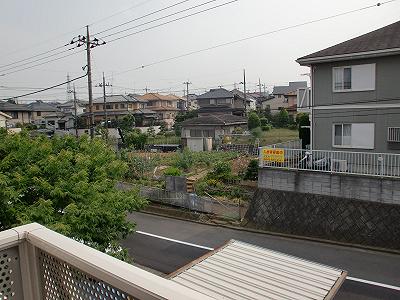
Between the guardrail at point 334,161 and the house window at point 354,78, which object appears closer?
the guardrail at point 334,161

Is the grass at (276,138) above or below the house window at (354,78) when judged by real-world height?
below

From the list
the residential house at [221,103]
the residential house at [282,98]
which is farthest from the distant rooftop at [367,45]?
the residential house at [221,103]

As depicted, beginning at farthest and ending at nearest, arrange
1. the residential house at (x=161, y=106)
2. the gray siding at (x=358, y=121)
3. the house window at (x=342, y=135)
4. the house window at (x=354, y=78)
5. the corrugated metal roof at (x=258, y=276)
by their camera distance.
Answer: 1. the residential house at (x=161, y=106)
2. the house window at (x=342, y=135)
3. the house window at (x=354, y=78)
4. the gray siding at (x=358, y=121)
5. the corrugated metal roof at (x=258, y=276)

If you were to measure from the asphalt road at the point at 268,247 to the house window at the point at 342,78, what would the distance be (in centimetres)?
756

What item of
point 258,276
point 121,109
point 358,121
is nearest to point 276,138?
point 358,121

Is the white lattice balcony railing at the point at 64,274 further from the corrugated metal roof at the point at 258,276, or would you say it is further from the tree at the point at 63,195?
the corrugated metal roof at the point at 258,276

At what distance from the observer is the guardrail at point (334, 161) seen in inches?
565

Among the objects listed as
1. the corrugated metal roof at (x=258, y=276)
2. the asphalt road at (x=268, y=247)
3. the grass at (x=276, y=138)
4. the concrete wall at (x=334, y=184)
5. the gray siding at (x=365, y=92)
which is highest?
the gray siding at (x=365, y=92)

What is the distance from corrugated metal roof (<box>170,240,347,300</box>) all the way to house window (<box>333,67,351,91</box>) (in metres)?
11.4

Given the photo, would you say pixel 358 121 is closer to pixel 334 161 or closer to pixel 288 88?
pixel 334 161

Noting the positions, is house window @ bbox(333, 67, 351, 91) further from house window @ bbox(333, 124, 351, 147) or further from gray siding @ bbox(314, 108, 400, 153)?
house window @ bbox(333, 124, 351, 147)

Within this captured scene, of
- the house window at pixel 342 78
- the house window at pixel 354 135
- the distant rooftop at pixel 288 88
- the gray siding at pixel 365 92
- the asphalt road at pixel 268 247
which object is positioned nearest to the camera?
the asphalt road at pixel 268 247

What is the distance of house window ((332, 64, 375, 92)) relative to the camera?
16.5m

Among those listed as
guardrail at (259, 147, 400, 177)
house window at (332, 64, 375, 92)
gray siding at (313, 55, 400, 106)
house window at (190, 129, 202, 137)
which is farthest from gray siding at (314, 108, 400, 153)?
house window at (190, 129, 202, 137)
